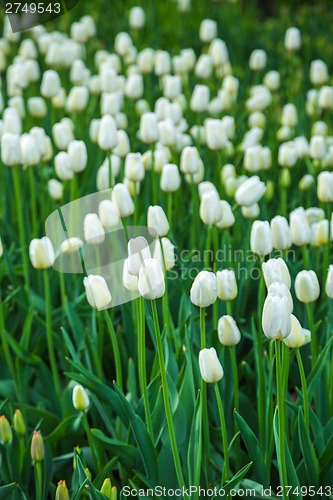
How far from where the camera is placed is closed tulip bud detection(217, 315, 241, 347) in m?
1.71

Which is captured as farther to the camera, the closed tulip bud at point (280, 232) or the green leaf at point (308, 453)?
the closed tulip bud at point (280, 232)

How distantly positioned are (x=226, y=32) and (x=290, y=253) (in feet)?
8.78

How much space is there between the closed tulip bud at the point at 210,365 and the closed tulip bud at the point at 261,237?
33 centimetres

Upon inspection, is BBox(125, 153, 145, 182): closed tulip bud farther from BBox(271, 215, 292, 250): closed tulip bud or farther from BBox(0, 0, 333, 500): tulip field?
BBox(271, 215, 292, 250): closed tulip bud

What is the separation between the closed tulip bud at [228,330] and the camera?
1715mm

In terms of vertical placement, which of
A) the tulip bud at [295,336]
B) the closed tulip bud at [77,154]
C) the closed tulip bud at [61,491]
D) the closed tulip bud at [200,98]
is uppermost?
the closed tulip bud at [200,98]

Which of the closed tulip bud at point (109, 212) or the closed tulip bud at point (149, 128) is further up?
the closed tulip bud at point (149, 128)

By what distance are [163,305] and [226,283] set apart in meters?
0.16

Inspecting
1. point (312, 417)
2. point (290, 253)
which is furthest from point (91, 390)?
point (290, 253)

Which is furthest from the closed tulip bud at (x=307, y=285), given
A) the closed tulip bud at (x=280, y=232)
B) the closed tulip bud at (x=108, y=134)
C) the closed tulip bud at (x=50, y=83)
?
the closed tulip bud at (x=50, y=83)

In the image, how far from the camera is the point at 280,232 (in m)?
1.86

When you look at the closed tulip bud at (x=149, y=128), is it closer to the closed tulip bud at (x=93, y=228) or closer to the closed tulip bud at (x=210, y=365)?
the closed tulip bud at (x=93, y=228)

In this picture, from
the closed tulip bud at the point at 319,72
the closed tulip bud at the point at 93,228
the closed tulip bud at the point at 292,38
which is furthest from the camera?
the closed tulip bud at the point at 292,38

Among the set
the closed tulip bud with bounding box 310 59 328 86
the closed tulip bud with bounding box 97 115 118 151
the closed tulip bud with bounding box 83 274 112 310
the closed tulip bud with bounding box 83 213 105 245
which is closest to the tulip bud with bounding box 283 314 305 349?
the closed tulip bud with bounding box 83 274 112 310
